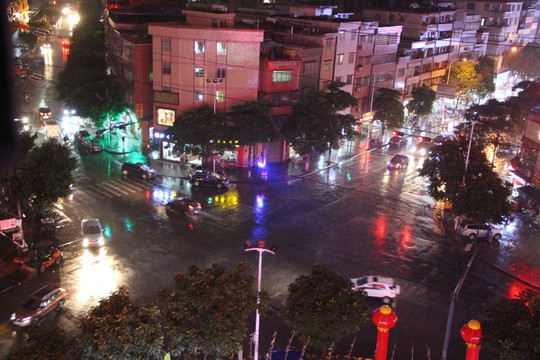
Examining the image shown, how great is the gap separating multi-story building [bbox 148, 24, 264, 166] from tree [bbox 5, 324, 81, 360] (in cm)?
3189

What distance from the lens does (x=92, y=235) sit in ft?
106

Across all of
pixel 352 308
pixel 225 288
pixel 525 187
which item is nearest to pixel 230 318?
pixel 225 288

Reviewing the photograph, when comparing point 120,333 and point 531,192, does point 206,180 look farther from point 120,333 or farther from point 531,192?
point 120,333

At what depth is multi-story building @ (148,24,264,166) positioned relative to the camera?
47344mm

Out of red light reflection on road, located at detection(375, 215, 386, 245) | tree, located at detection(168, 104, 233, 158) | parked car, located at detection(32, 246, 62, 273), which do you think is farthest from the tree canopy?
parked car, located at detection(32, 246, 62, 273)

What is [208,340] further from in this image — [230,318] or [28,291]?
[28,291]

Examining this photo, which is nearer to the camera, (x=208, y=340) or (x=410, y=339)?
(x=208, y=340)

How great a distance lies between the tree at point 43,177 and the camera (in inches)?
1240

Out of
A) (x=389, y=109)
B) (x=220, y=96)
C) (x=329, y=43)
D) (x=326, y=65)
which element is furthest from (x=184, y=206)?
(x=389, y=109)

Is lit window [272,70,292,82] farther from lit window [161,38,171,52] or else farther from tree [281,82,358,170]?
lit window [161,38,171,52]

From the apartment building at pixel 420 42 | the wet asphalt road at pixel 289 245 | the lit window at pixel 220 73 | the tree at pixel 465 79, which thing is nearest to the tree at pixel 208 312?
the wet asphalt road at pixel 289 245

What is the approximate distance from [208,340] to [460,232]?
24.7 metres

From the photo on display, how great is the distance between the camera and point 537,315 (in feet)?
59.9

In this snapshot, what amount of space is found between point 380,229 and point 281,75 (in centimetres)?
2062
